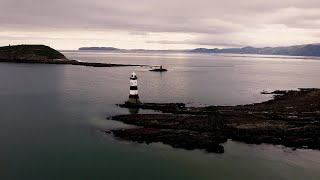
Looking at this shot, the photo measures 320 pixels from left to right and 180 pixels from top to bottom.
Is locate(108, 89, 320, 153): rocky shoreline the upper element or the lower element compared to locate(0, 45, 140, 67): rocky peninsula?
lower

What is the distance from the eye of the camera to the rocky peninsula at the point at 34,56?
16238 cm

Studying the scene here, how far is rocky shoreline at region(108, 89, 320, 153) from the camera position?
108 feet

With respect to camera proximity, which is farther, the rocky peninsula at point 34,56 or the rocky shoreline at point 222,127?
the rocky peninsula at point 34,56

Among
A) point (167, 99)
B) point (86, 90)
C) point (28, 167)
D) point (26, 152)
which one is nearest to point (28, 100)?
point (86, 90)

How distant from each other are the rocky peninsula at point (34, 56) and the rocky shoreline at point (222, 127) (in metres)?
123

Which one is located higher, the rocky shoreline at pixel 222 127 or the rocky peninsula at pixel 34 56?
the rocky peninsula at pixel 34 56

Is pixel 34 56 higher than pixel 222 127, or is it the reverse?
pixel 34 56

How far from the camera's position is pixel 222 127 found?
36719 mm

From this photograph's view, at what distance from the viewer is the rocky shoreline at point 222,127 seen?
32791 millimetres

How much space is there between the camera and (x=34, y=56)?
6590 inches

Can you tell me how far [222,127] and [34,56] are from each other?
145362mm

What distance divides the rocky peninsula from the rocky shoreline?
123 meters

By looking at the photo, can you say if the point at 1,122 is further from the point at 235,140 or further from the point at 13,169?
the point at 235,140

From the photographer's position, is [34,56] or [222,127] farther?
[34,56]
